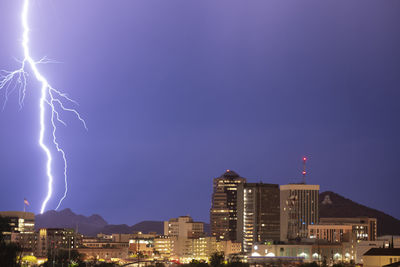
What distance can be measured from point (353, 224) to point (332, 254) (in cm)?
4168

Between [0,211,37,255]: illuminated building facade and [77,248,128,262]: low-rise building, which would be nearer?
[0,211,37,255]: illuminated building facade

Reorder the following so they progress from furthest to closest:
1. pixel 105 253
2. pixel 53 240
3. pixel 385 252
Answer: pixel 105 253
pixel 53 240
pixel 385 252

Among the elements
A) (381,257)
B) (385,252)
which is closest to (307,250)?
(385,252)

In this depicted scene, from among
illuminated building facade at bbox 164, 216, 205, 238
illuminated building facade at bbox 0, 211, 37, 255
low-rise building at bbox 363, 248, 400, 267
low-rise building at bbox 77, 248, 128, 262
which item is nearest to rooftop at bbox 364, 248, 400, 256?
low-rise building at bbox 363, 248, 400, 267

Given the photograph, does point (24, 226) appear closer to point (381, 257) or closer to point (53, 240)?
point (53, 240)

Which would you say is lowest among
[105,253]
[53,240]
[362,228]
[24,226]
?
[105,253]

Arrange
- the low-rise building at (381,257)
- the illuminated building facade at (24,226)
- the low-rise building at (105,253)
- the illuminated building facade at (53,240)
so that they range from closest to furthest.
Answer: the low-rise building at (381,257) → the illuminated building facade at (24,226) → the illuminated building facade at (53,240) → the low-rise building at (105,253)

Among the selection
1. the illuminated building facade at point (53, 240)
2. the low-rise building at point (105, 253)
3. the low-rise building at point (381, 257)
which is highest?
the low-rise building at point (381, 257)

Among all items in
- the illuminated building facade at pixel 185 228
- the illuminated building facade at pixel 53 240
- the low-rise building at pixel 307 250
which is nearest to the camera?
the low-rise building at pixel 307 250

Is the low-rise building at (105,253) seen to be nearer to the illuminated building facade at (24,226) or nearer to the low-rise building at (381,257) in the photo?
the illuminated building facade at (24,226)

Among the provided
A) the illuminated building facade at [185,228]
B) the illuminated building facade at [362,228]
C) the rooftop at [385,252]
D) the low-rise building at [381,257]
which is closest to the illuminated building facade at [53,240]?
the illuminated building facade at [185,228]

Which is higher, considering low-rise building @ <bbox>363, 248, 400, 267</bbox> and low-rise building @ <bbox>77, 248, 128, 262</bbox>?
low-rise building @ <bbox>363, 248, 400, 267</bbox>

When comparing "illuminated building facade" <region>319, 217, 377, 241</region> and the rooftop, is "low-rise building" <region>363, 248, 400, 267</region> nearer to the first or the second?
the rooftop

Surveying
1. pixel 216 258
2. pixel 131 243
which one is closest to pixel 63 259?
pixel 216 258
